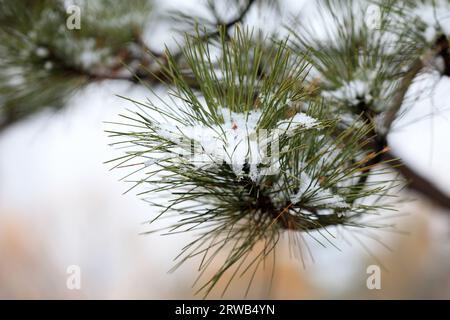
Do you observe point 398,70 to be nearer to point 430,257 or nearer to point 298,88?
point 298,88

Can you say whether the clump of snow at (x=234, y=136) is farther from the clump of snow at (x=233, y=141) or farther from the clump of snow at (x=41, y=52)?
the clump of snow at (x=41, y=52)

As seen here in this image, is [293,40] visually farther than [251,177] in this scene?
Yes

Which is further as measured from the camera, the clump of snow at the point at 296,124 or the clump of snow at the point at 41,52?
the clump of snow at the point at 41,52

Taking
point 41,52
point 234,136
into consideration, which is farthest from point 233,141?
point 41,52

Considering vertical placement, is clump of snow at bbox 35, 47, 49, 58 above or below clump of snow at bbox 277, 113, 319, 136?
above

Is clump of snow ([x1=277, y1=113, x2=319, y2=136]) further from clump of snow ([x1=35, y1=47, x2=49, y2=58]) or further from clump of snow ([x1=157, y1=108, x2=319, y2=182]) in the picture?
clump of snow ([x1=35, y1=47, x2=49, y2=58])

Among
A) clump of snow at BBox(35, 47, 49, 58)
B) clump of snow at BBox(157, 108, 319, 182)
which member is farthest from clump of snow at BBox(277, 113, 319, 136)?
clump of snow at BBox(35, 47, 49, 58)

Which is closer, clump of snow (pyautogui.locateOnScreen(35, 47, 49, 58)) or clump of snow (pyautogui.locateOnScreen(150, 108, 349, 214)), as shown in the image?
clump of snow (pyautogui.locateOnScreen(150, 108, 349, 214))

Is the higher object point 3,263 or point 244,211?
point 244,211

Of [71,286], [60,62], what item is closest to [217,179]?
[71,286]

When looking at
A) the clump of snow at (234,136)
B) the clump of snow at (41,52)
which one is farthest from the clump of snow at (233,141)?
the clump of snow at (41,52)

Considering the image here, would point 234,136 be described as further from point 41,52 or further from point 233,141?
point 41,52
